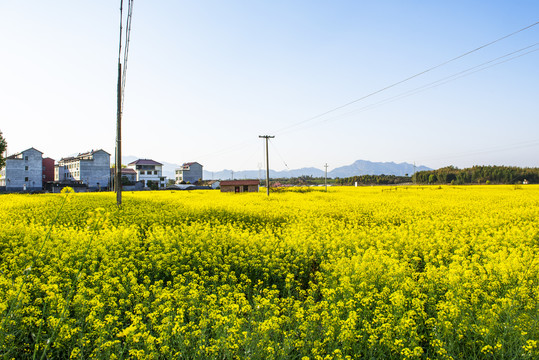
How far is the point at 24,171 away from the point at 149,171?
28.3 m

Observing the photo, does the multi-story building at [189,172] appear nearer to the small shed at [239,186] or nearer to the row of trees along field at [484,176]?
the small shed at [239,186]

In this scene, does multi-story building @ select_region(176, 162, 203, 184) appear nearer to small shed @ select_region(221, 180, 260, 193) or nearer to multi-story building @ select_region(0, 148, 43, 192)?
multi-story building @ select_region(0, 148, 43, 192)

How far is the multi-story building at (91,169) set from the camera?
2822 inches

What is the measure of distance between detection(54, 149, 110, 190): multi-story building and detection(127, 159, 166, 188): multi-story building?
422 inches

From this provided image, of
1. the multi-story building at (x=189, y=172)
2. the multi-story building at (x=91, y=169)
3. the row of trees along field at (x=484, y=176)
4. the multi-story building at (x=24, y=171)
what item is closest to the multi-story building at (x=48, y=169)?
the multi-story building at (x=91, y=169)

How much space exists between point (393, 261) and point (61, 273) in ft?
23.2

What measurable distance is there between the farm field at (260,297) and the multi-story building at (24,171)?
70.0m

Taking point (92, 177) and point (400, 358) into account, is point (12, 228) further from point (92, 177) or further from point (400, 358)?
point (92, 177)

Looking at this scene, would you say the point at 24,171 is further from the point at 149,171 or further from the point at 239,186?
the point at 239,186

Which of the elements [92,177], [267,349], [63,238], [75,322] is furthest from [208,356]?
[92,177]

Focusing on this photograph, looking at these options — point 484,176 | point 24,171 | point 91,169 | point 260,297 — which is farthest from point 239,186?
point 484,176

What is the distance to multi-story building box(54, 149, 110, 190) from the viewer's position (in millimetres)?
71688

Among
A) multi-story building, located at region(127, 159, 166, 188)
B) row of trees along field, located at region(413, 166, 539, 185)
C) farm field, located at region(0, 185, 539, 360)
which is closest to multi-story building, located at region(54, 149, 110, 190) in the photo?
multi-story building, located at region(127, 159, 166, 188)

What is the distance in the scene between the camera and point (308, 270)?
8.00m
